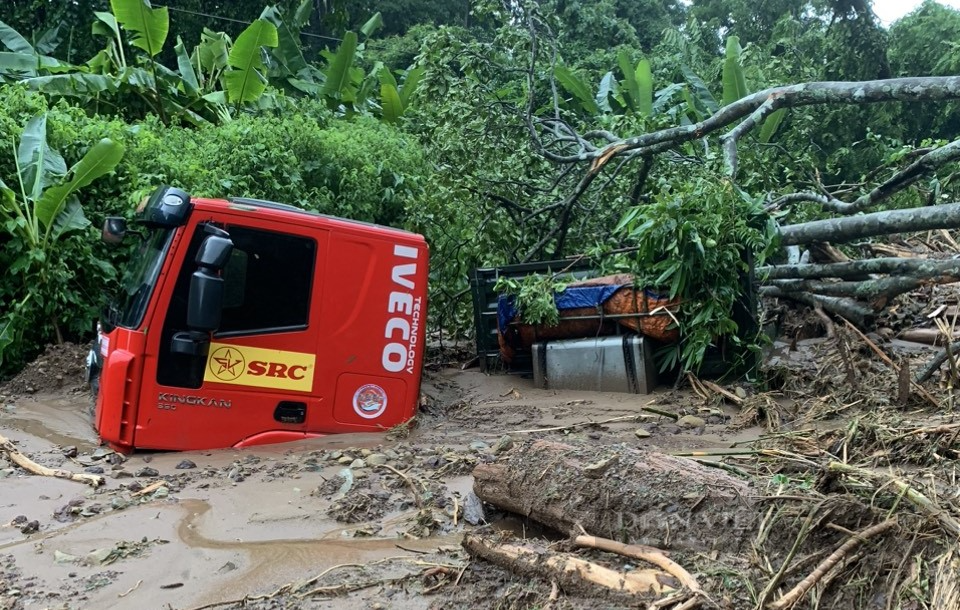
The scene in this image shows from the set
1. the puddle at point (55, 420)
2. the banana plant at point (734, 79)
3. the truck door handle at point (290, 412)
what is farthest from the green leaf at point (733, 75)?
the puddle at point (55, 420)

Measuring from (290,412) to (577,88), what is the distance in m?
13.1

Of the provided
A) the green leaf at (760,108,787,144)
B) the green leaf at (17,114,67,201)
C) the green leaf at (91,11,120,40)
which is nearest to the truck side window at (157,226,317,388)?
the green leaf at (17,114,67,201)

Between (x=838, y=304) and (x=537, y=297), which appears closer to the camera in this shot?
(x=537, y=297)

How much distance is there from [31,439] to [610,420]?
433 cm

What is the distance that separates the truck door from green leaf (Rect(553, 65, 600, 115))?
12.1 meters

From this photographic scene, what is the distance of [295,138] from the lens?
10.7 meters

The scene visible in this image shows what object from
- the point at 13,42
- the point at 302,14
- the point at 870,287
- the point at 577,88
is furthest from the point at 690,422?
the point at 302,14

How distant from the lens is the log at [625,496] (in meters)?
2.92

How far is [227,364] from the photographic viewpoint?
5605 mm

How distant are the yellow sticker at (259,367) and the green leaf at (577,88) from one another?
40.3 ft

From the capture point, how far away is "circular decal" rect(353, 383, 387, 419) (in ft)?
19.9

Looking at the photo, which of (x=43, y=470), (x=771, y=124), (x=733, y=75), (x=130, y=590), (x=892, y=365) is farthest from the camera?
(x=733, y=75)

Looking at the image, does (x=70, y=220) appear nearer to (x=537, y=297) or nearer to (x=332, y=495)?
(x=537, y=297)

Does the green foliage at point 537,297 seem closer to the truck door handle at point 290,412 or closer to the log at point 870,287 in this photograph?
the truck door handle at point 290,412
